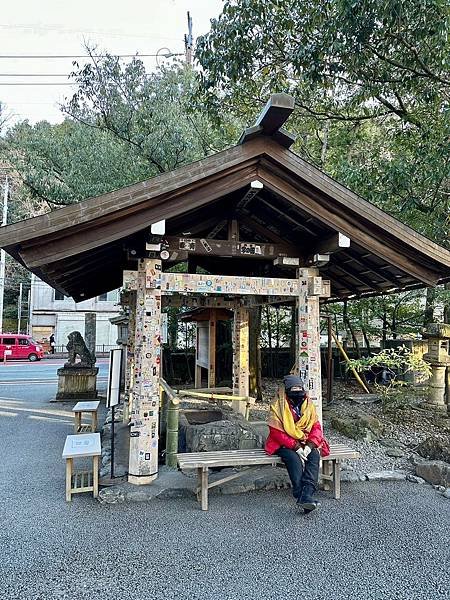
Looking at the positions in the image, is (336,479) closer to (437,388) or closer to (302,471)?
(302,471)

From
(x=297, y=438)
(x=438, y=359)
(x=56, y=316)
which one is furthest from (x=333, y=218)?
(x=56, y=316)

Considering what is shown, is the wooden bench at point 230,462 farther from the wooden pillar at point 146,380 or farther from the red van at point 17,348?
the red van at point 17,348

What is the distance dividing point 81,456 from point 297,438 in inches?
92.9

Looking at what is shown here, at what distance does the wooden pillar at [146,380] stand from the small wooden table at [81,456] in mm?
412

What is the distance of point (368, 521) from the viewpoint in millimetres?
4336

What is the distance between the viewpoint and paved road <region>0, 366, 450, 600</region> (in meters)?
3.18

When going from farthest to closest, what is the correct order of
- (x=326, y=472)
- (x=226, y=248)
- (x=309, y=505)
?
1. (x=226, y=248)
2. (x=326, y=472)
3. (x=309, y=505)

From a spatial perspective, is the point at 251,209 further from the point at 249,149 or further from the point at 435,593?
the point at 435,593

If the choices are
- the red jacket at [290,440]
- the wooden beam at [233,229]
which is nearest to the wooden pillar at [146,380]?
the wooden beam at [233,229]

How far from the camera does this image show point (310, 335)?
5559 mm

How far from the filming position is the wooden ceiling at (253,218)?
14.2ft

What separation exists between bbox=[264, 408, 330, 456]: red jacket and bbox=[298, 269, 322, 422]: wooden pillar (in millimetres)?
705

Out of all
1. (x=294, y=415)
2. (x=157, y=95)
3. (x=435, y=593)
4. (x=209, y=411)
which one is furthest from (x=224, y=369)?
(x=435, y=593)

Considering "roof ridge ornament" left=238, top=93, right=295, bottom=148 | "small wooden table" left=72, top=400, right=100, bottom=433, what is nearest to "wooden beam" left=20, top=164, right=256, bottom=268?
"roof ridge ornament" left=238, top=93, right=295, bottom=148
